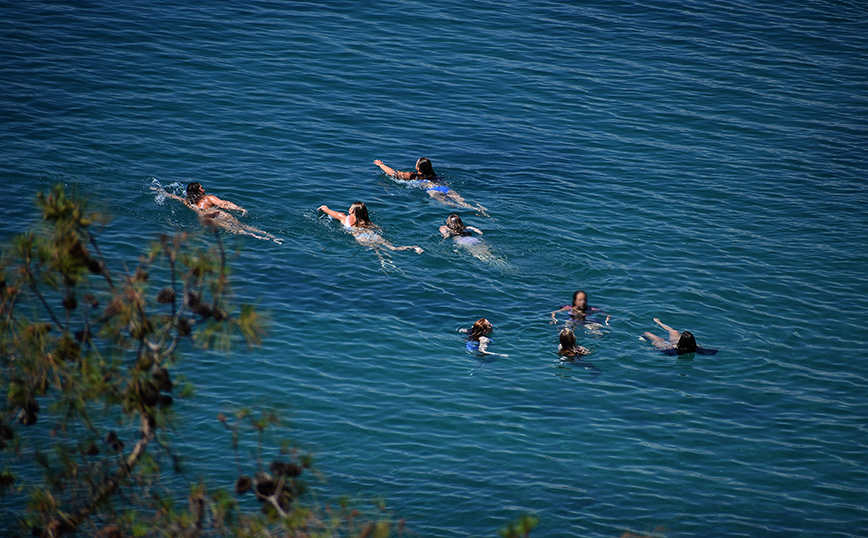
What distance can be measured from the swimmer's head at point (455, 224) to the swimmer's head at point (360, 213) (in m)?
1.97

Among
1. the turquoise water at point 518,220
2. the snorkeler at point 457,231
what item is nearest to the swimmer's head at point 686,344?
the turquoise water at point 518,220

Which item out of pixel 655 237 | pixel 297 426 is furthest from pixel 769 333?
pixel 297 426

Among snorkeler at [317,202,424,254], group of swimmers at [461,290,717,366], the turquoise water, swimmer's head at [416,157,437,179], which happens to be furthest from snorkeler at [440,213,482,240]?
group of swimmers at [461,290,717,366]

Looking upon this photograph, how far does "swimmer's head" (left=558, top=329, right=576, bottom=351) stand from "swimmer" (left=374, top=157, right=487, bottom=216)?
6471 mm

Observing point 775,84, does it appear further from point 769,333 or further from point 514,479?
point 514,479

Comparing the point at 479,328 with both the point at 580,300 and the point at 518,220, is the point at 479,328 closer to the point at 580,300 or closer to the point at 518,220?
the point at 580,300

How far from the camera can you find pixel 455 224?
19.2 metres

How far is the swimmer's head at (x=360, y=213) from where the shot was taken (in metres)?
19.0

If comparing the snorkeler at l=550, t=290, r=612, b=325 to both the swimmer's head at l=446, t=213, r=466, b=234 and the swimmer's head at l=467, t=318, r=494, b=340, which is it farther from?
the swimmer's head at l=446, t=213, r=466, b=234

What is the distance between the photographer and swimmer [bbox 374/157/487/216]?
21.5 metres

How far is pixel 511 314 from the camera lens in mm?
16875

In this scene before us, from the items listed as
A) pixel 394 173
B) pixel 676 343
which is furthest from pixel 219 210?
pixel 676 343

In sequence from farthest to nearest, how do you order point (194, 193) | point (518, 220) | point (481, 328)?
point (518, 220)
point (194, 193)
point (481, 328)

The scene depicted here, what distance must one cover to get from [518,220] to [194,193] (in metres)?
8.26
